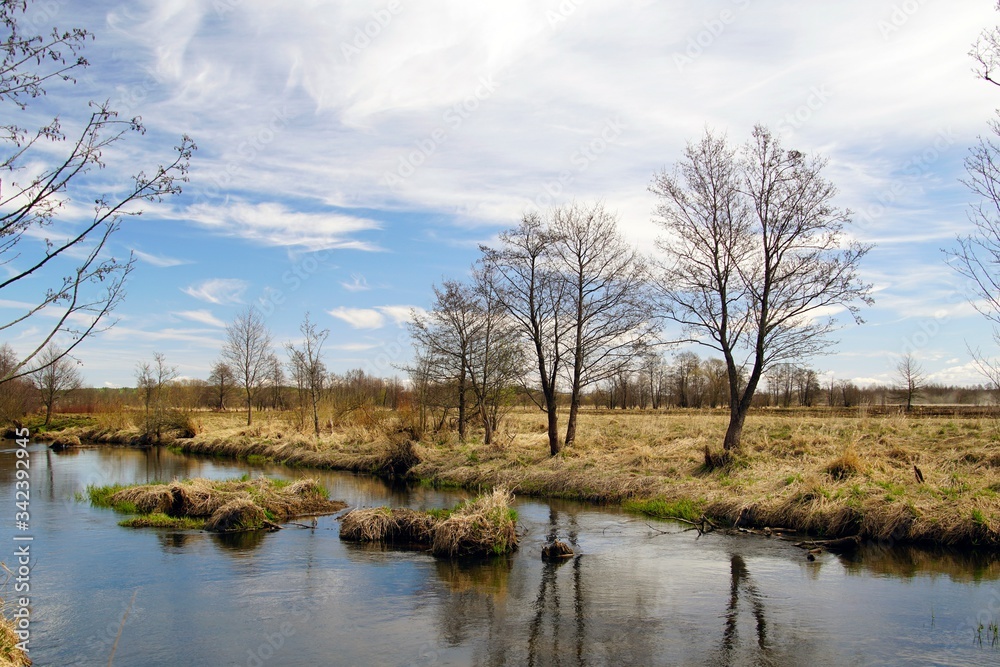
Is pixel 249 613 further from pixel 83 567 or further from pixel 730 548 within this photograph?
pixel 730 548

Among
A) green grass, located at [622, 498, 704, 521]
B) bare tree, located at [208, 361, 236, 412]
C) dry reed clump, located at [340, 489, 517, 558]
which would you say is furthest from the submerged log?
bare tree, located at [208, 361, 236, 412]

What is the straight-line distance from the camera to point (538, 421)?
131 ft

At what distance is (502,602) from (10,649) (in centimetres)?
646

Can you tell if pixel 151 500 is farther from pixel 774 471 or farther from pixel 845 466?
pixel 845 466

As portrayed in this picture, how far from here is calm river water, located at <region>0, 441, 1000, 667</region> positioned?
8391 millimetres

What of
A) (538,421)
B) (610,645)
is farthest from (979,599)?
(538,421)

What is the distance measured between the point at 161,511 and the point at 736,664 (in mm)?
15922

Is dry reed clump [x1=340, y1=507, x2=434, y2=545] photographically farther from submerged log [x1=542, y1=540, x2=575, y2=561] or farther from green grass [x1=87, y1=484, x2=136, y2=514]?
green grass [x1=87, y1=484, x2=136, y2=514]

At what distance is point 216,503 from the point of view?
1767cm

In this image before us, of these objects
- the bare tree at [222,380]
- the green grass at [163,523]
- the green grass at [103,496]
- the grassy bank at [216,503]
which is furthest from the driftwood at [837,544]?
the bare tree at [222,380]

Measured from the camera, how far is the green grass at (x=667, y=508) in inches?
695

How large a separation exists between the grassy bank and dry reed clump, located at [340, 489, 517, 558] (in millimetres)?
2996

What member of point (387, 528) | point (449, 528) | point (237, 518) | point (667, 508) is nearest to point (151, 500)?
point (237, 518)

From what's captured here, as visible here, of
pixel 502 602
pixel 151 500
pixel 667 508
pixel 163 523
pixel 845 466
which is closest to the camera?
pixel 502 602
